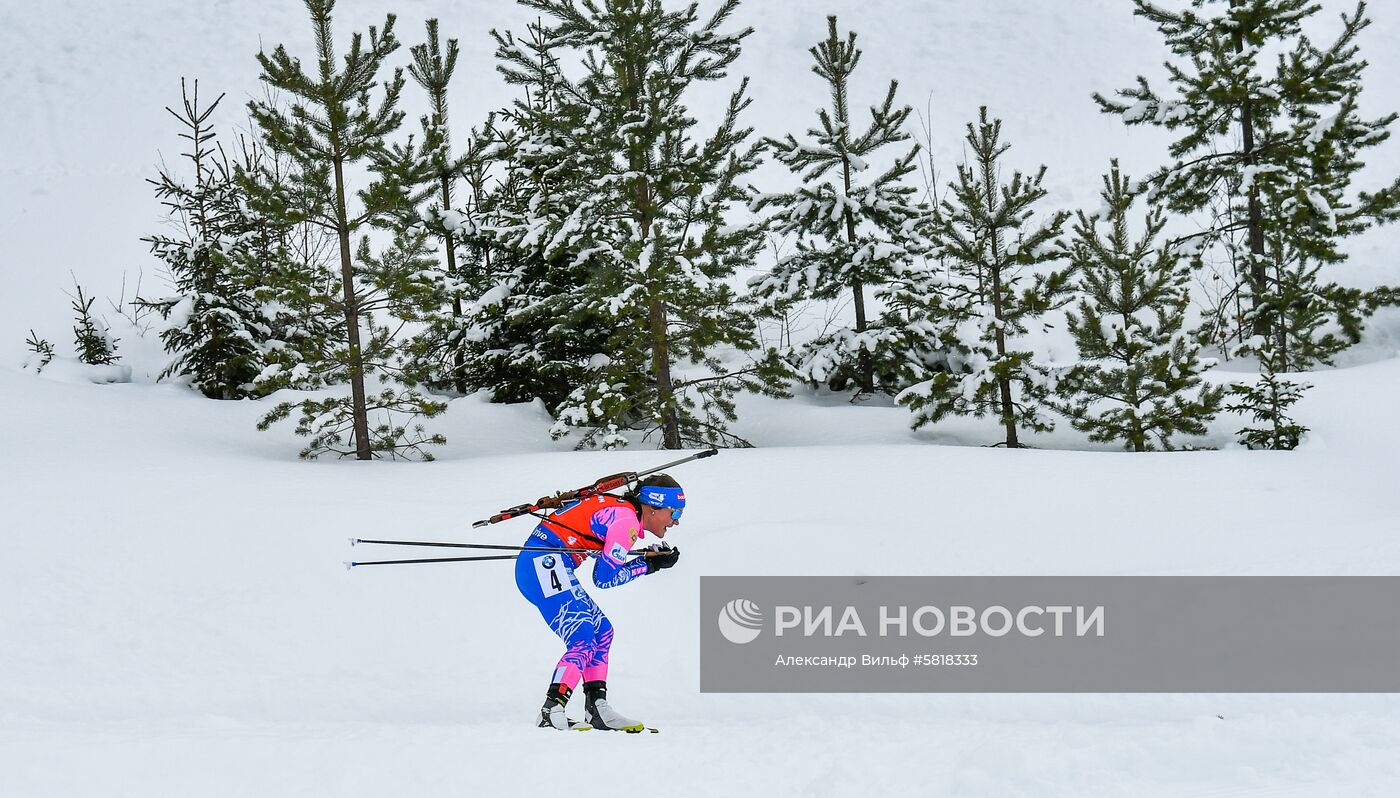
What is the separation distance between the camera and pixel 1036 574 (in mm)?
8102

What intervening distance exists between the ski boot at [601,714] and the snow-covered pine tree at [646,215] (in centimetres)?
712

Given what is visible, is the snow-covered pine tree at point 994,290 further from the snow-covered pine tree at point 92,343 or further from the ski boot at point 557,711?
the snow-covered pine tree at point 92,343

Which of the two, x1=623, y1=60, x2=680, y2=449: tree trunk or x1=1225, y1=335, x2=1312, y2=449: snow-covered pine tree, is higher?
x1=623, y1=60, x2=680, y2=449: tree trunk

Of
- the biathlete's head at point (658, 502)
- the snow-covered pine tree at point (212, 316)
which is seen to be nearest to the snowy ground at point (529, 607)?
the snow-covered pine tree at point (212, 316)

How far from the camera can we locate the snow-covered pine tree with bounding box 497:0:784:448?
12.4m

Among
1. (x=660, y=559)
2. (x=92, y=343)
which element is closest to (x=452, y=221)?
(x=92, y=343)

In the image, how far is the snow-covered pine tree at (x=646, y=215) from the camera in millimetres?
12398

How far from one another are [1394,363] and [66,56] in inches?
1544

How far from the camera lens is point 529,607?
776cm
